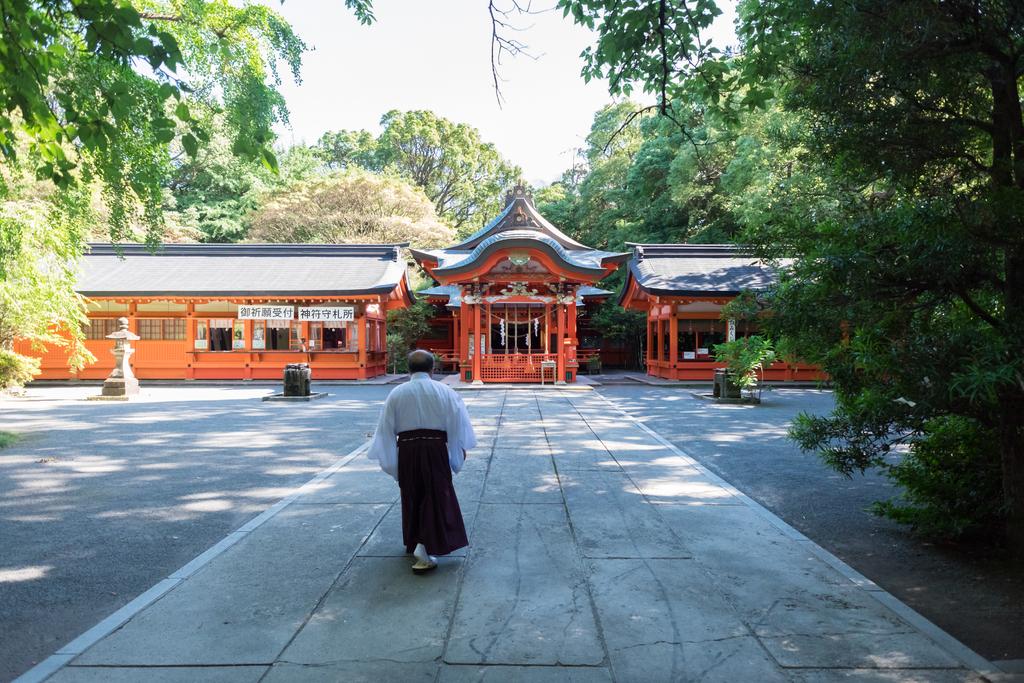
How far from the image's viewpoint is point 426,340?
93.4 ft

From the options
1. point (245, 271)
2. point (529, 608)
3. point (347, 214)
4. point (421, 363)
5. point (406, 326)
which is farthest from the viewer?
point (347, 214)

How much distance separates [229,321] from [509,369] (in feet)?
33.6

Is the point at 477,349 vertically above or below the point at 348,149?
below

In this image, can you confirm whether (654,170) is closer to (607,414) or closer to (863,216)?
(607,414)

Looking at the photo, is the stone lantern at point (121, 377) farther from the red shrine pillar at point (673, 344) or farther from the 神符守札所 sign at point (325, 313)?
the red shrine pillar at point (673, 344)

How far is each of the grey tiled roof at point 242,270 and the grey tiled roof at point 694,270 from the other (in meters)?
9.12

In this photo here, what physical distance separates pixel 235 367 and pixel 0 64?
19.3m

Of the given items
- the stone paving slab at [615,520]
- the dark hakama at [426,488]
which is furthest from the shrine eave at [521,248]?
the dark hakama at [426,488]

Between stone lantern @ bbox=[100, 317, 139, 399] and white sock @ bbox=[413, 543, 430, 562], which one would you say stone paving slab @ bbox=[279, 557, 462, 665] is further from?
stone lantern @ bbox=[100, 317, 139, 399]

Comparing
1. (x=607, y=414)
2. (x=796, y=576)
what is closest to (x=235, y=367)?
(x=607, y=414)

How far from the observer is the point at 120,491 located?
20.2 ft

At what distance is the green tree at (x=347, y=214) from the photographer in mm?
29328

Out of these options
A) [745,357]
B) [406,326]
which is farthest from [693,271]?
[406,326]

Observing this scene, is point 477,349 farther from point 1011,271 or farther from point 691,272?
point 1011,271
